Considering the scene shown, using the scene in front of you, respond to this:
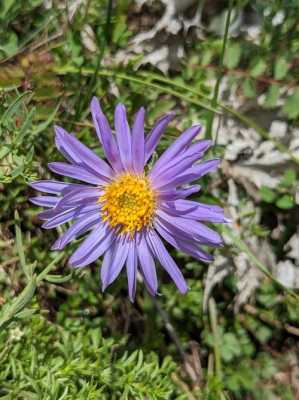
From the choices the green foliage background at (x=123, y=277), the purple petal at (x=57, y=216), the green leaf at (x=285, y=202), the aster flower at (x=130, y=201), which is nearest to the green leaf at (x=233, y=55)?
the green foliage background at (x=123, y=277)

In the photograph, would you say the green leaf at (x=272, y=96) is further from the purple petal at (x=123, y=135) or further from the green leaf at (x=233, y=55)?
the purple petal at (x=123, y=135)

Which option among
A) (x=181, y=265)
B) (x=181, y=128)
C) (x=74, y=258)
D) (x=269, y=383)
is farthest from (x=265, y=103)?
(x=269, y=383)


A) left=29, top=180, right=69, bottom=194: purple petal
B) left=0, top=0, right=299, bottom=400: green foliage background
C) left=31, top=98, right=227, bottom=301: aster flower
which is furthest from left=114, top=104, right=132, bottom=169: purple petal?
left=0, top=0, right=299, bottom=400: green foliage background

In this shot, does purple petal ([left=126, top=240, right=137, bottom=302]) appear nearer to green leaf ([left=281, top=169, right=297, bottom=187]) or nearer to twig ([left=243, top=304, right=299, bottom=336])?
green leaf ([left=281, top=169, right=297, bottom=187])

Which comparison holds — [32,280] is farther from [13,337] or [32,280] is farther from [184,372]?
[184,372]

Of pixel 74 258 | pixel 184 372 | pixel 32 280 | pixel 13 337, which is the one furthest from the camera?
pixel 184 372

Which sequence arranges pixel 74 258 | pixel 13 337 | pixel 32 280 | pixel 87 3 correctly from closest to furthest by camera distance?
1. pixel 32 280
2. pixel 74 258
3. pixel 13 337
4. pixel 87 3

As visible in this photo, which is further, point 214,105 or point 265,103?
point 265,103
